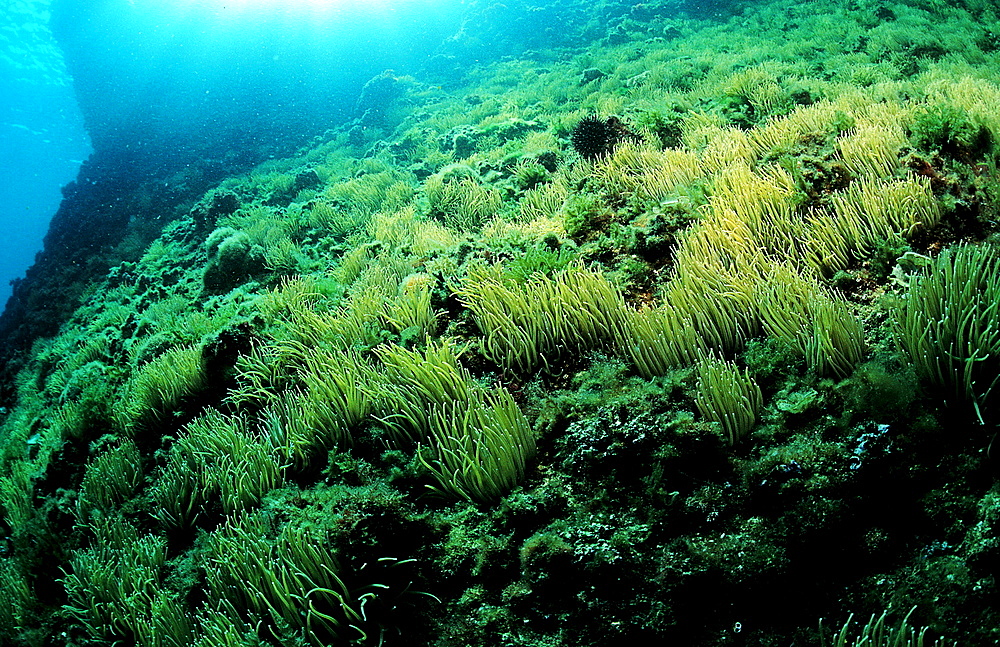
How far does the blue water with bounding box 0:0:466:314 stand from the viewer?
2242 cm

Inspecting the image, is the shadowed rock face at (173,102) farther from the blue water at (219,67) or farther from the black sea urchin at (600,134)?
the black sea urchin at (600,134)

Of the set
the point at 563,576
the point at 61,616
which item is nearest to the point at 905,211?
the point at 563,576

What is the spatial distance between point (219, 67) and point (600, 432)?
112 ft

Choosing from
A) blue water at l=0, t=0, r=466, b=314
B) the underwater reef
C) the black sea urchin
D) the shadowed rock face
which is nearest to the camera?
the underwater reef

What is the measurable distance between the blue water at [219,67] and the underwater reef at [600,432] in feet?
51.3

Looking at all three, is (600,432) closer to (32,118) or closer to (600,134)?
(600,134)

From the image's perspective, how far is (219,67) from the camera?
28.2 metres

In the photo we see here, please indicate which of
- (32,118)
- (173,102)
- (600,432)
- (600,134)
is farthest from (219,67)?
(32,118)

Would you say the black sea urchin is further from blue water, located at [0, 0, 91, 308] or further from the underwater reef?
blue water, located at [0, 0, 91, 308]

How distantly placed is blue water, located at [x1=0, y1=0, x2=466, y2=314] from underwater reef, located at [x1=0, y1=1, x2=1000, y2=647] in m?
15.6

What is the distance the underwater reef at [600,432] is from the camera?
2086mm

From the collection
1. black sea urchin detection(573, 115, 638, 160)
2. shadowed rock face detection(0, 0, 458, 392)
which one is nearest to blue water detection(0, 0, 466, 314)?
shadowed rock face detection(0, 0, 458, 392)

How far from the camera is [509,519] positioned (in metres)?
2.69

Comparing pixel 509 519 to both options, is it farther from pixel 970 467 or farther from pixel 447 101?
pixel 447 101
